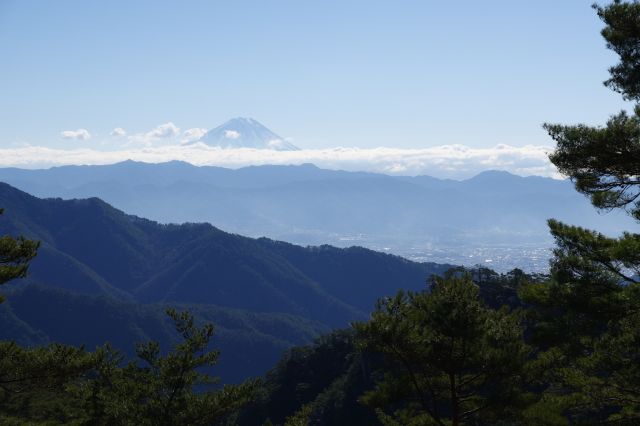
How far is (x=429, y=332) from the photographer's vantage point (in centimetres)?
1315

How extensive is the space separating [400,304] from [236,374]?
19004 centimetres

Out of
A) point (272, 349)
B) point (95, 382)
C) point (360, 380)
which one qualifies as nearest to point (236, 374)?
point (272, 349)

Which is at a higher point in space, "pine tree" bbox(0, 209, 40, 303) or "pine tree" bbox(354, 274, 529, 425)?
"pine tree" bbox(0, 209, 40, 303)

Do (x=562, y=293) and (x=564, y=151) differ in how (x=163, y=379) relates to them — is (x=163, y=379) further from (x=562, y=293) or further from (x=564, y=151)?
(x=564, y=151)

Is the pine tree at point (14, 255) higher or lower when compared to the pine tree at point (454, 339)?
higher

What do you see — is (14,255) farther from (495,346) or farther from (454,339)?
(495,346)

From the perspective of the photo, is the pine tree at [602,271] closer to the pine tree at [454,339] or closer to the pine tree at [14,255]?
the pine tree at [454,339]

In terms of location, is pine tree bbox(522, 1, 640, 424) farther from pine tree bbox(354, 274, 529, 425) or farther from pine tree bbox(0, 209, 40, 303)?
pine tree bbox(0, 209, 40, 303)

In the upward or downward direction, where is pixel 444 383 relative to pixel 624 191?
downward

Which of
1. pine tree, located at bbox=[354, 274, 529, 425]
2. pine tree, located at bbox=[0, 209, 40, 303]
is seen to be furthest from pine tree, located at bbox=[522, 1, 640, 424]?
pine tree, located at bbox=[0, 209, 40, 303]

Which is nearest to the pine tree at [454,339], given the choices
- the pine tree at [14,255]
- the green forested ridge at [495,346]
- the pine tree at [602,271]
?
the green forested ridge at [495,346]

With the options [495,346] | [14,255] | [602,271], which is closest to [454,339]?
[495,346]

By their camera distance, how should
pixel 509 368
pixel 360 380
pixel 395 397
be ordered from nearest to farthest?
pixel 509 368
pixel 395 397
pixel 360 380

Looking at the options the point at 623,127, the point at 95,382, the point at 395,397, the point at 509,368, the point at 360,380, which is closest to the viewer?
the point at 623,127
